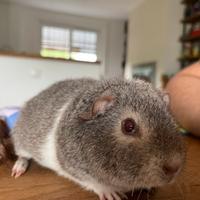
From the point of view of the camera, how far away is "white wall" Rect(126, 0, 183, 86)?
5613 millimetres

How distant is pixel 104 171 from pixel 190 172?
34 centimetres

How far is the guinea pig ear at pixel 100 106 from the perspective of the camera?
2.28 ft

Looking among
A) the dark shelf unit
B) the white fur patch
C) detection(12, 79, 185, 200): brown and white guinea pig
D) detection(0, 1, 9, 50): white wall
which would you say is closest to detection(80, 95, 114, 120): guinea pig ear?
detection(12, 79, 185, 200): brown and white guinea pig

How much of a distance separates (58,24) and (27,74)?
18.7 ft

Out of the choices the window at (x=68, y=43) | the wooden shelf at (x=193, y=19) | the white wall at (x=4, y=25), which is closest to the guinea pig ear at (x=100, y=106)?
the wooden shelf at (x=193, y=19)

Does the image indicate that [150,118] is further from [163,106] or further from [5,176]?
[5,176]

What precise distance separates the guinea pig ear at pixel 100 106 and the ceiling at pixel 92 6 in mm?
6748

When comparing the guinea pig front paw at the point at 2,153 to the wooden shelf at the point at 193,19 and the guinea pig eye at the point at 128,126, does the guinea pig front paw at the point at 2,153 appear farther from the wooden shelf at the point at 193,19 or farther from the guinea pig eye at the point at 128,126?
the wooden shelf at the point at 193,19

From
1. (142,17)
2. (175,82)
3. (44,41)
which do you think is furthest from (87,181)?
(44,41)

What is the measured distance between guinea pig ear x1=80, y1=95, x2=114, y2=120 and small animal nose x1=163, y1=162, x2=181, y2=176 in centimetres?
20

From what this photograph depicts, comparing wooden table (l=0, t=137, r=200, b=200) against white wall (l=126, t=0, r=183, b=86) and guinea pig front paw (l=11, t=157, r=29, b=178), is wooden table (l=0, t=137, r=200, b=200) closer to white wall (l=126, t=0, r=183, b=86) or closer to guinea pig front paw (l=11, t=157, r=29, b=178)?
guinea pig front paw (l=11, t=157, r=29, b=178)

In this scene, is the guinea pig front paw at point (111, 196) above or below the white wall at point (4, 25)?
below

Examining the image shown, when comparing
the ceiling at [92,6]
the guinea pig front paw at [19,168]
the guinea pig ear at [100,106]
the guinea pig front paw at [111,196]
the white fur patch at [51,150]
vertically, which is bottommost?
the guinea pig front paw at [111,196]

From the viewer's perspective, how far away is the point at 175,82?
57.5 inches
